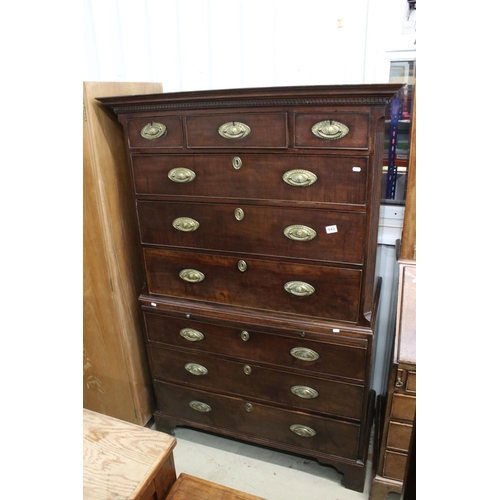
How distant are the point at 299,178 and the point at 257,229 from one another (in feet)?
0.88

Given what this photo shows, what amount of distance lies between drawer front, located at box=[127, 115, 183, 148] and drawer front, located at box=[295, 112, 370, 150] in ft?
1.62

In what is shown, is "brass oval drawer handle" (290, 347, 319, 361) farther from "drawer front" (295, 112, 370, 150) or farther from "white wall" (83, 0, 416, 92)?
"white wall" (83, 0, 416, 92)

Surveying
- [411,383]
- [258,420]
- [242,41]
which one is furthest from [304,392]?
[242,41]

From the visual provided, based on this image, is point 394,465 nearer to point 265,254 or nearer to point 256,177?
point 265,254

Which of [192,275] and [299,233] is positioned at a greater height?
[299,233]

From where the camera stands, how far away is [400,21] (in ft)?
5.56

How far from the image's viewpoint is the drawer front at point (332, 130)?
1.31m

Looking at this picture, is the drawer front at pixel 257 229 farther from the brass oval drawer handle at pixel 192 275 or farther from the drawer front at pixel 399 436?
the drawer front at pixel 399 436

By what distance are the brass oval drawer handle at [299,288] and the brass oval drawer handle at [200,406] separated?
80cm

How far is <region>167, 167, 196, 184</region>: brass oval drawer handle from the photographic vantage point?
1578mm

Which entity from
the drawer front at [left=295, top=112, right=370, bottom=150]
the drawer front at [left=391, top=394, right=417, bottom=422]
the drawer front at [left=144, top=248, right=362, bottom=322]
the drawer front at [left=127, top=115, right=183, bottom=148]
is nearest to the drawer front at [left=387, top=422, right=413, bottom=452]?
the drawer front at [left=391, top=394, right=417, bottom=422]

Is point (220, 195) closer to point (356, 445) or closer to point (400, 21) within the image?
point (400, 21)

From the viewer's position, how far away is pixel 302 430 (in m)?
1.76
